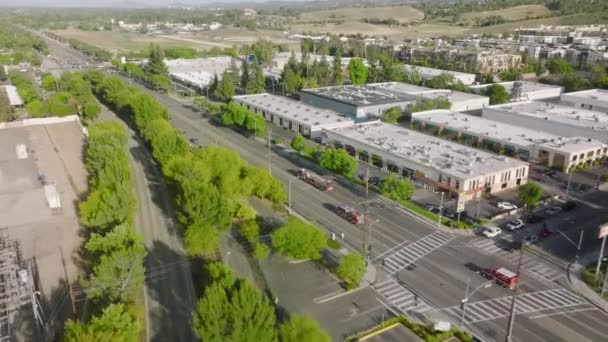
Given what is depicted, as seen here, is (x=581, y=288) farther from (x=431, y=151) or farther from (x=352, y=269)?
(x=431, y=151)

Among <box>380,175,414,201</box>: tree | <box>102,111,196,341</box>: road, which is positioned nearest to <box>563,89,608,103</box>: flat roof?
<box>380,175,414,201</box>: tree

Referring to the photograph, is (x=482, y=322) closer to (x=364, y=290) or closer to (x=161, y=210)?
(x=364, y=290)

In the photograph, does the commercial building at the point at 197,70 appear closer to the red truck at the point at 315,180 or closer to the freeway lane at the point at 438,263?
the red truck at the point at 315,180

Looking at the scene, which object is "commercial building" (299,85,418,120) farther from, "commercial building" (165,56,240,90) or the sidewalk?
the sidewalk

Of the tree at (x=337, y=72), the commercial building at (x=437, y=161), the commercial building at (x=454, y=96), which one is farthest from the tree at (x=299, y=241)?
the tree at (x=337, y=72)

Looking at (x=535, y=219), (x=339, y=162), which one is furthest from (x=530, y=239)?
(x=339, y=162)
